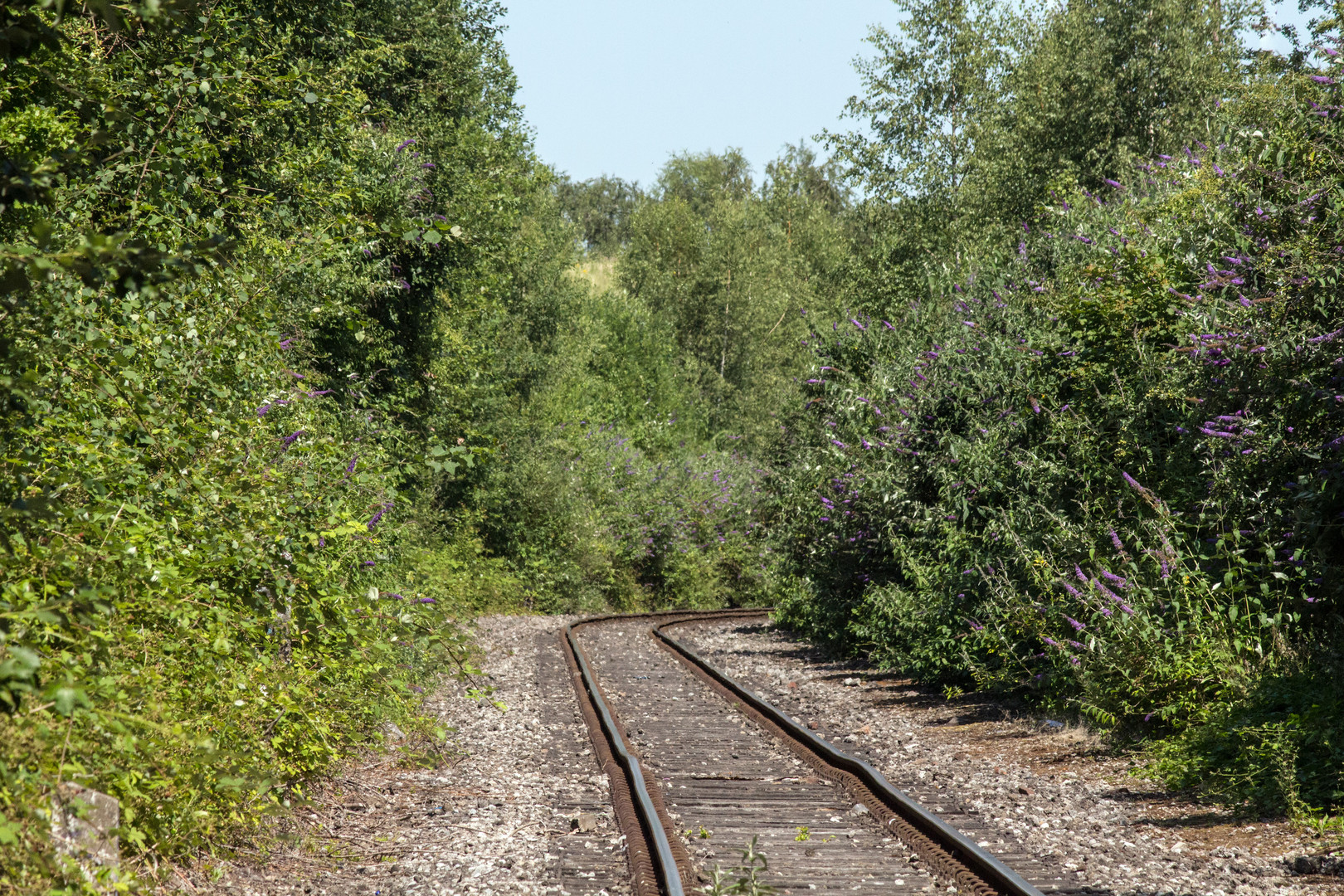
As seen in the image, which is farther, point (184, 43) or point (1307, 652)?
point (1307, 652)

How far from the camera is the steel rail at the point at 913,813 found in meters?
5.73

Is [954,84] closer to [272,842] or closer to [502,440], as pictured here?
[502,440]

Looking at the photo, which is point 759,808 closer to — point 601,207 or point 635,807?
point 635,807

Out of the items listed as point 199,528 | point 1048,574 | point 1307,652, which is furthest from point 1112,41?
point 199,528

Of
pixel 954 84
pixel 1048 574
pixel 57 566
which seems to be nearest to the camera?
pixel 57 566

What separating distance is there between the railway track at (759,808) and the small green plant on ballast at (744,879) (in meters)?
0.08

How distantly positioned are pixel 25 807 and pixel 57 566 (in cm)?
115

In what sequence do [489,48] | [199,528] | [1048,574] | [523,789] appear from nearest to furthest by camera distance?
[199,528]
[523,789]
[1048,574]
[489,48]

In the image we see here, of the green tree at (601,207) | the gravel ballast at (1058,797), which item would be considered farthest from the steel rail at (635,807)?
the green tree at (601,207)

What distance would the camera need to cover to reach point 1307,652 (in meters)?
8.76

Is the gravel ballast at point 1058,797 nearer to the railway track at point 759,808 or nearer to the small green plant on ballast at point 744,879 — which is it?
the railway track at point 759,808

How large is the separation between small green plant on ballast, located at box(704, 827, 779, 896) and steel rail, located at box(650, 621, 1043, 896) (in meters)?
1.17

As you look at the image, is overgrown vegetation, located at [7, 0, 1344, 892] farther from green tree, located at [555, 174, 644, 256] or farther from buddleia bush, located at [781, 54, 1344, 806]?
green tree, located at [555, 174, 644, 256]

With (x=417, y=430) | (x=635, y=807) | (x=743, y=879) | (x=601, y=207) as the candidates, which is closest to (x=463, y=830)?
(x=635, y=807)
